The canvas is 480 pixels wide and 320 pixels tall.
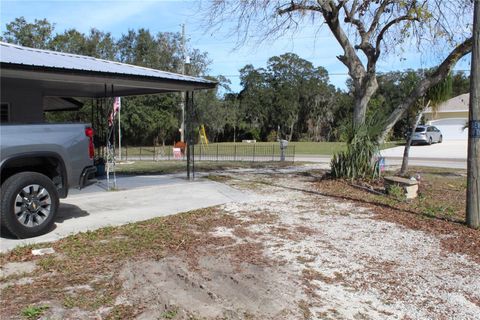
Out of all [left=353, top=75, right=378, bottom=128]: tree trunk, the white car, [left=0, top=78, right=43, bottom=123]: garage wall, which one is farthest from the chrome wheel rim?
the white car

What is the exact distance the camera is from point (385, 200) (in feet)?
33.7

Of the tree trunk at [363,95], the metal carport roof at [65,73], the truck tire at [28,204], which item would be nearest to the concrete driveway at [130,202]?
the truck tire at [28,204]

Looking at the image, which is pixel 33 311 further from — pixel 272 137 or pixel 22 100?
pixel 272 137

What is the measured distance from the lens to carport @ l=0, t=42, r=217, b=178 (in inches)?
345

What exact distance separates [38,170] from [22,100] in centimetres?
712

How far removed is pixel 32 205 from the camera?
256 inches

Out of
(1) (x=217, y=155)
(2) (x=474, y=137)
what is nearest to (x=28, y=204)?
(2) (x=474, y=137)

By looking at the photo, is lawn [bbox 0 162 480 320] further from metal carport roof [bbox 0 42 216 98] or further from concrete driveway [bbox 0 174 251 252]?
metal carport roof [bbox 0 42 216 98]

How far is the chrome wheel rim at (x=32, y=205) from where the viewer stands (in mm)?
6355

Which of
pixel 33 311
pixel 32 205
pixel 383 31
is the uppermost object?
pixel 383 31

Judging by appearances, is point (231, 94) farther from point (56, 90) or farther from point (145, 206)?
point (145, 206)

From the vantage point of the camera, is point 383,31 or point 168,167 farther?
point 168,167

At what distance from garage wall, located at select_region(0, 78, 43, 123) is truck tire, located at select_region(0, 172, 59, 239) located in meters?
6.63

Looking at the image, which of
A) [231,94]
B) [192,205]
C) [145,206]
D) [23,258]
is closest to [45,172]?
[23,258]
